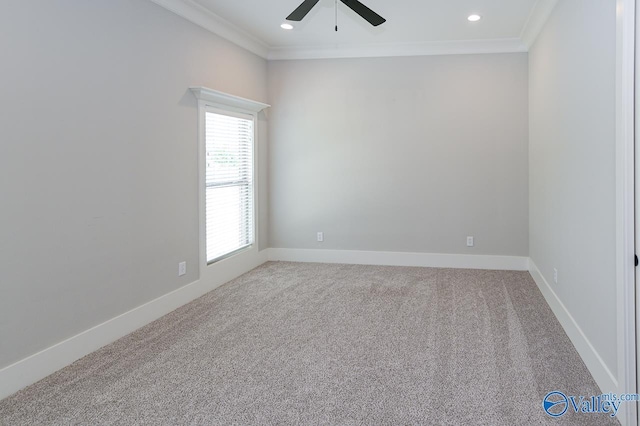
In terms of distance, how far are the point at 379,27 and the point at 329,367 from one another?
366 cm

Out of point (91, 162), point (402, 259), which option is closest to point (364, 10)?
point (91, 162)

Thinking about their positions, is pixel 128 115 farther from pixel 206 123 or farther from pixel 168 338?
pixel 168 338

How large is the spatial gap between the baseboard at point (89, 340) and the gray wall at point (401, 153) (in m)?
2.04

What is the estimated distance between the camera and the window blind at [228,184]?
15.2ft

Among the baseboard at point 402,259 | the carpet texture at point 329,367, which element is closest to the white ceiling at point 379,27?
the baseboard at point 402,259

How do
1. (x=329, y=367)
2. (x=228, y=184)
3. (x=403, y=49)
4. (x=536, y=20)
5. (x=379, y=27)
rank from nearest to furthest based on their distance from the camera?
(x=329, y=367) → (x=536, y=20) → (x=379, y=27) → (x=228, y=184) → (x=403, y=49)

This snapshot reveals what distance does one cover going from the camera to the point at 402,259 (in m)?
5.76

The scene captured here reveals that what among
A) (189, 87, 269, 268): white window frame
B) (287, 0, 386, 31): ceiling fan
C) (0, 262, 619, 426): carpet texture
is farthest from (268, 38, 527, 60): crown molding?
(0, 262, 619, 426): carpet texture

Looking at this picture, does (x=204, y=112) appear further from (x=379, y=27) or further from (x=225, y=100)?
(x=379, y=27)

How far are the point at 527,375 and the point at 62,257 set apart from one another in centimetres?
297

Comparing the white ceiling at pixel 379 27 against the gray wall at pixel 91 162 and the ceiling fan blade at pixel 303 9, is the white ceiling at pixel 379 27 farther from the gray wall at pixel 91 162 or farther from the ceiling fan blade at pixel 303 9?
the ceiling fan blade at pixel 303 9

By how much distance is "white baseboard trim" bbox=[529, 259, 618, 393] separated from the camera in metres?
2.39

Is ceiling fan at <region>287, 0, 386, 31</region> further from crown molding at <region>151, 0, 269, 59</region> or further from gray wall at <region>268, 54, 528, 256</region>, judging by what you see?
gray wall at <region>268, 54, 528, 256</region>

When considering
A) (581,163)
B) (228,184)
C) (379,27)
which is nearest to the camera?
(581,163)
